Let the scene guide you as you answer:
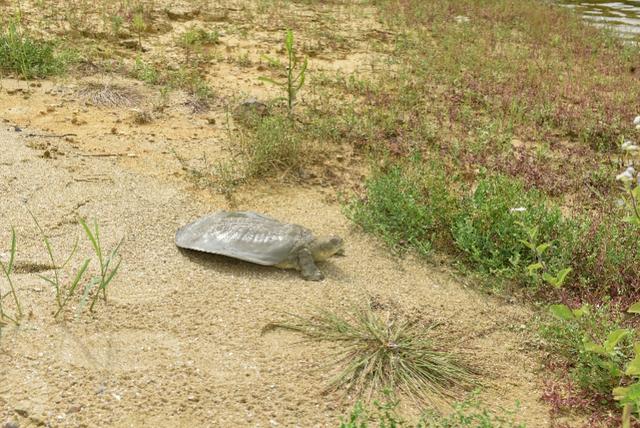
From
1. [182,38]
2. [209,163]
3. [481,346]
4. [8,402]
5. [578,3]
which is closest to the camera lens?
[8,402]

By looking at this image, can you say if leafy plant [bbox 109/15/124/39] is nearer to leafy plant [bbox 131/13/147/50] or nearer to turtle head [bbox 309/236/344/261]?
leafy plant [bbox 131/13/147/50]

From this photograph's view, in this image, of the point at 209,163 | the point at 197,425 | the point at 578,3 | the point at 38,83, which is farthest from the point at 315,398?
the point at 578,3

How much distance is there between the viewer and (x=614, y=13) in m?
12.9

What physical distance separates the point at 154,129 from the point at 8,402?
3.52 meters

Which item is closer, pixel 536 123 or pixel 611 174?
pixel 611 174

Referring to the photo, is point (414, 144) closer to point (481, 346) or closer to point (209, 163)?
point (209, 163)

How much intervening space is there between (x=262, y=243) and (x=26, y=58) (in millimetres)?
4120

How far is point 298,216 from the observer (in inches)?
190

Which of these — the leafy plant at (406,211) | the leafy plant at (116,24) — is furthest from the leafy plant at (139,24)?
the leafy plant at (406,211)

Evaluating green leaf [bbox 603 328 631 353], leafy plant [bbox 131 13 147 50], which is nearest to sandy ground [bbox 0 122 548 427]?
green leaf [bbox 603 328 631 353]

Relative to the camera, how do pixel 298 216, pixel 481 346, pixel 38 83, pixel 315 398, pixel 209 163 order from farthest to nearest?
pixel 38 83, pixel 209 163, pixel 298 216, pixel 481 346, pixel 315 398

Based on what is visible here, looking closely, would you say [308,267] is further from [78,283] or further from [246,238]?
[78,283]

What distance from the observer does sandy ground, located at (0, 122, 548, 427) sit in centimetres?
286

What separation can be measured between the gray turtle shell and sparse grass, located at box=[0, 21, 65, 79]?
345 centimetres
